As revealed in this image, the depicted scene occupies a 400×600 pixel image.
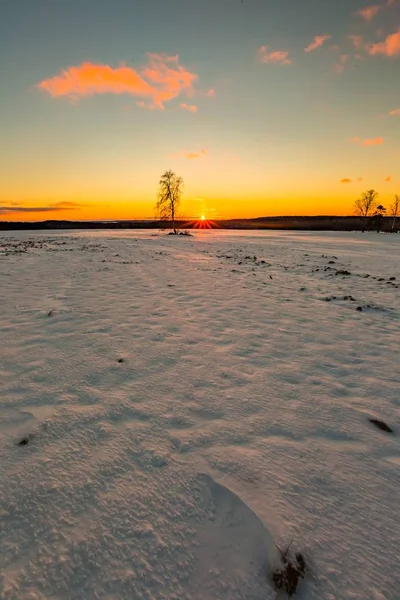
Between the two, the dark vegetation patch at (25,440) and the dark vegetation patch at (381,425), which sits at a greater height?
the dark vegetation patch at (25,440)

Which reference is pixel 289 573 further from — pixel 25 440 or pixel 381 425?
pixel 25 440

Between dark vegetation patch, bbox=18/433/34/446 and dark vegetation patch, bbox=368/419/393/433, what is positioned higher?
dark vegetation patch, bbox=18/433/34/446

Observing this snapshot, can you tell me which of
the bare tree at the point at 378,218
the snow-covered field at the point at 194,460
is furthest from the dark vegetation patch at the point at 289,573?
the bare tree at the point at 378,218

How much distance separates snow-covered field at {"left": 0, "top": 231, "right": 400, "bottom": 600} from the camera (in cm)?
164

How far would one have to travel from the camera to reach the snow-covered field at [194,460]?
164cm

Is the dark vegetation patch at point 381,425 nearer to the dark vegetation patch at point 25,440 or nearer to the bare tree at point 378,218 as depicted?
the dark vegetation patch at point 25,440

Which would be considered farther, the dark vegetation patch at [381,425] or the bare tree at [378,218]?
the bare tree at [378,218]

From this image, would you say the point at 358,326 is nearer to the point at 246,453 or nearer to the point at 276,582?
the point at 246,453

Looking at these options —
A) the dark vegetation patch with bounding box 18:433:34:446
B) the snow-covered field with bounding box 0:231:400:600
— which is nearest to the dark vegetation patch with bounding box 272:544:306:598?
the snow-covered field with bounding box 0:231:400:600

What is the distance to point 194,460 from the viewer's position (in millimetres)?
2393

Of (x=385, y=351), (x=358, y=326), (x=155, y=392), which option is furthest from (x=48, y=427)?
(x=358, y=326)

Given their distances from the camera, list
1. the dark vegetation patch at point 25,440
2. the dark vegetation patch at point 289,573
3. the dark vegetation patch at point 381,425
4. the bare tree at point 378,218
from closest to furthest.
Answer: the dark vegetation patch at point 289,573
the dark vegetation patch at point 25,440
the dark vegetation patch at point 381,425
the bare tree at point 378,218

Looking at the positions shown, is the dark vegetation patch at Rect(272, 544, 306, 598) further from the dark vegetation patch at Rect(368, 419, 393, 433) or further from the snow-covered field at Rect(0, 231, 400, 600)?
the dark vegetation patch at Rect(368, 419, 393, 433)

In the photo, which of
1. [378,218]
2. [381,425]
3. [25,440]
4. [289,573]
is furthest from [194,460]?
[378,218]
